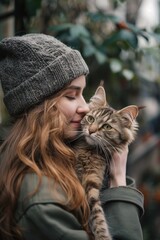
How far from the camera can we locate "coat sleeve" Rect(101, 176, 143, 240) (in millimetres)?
2559

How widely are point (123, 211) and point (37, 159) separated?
0.54 m

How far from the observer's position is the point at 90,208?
267 cm

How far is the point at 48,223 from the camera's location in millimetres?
2244

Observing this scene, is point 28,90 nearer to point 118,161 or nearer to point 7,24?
point 118,161

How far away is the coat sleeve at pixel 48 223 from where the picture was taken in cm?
225

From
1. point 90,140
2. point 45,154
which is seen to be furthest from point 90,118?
point 45,154

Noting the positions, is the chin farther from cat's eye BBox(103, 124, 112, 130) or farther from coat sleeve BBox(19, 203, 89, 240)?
coat sleeve BBox(19, 203, 89, 240)

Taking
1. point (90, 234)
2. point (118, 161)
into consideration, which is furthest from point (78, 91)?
point (90, 234)

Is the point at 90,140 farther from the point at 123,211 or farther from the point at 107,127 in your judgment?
the point at 123,211

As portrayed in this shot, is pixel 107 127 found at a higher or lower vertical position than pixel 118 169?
higher

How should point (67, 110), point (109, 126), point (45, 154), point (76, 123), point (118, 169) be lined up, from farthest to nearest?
point (109, 126)
point (118, 169)
point (76, 123)
point (67, 110)
point (45, 154)

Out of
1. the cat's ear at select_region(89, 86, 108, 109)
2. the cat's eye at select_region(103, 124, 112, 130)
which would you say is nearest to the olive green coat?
the cat's eye at select_region(103, 124, 112, 130)

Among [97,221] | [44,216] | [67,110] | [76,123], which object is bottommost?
[97,221]

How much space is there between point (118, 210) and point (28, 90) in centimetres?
79
